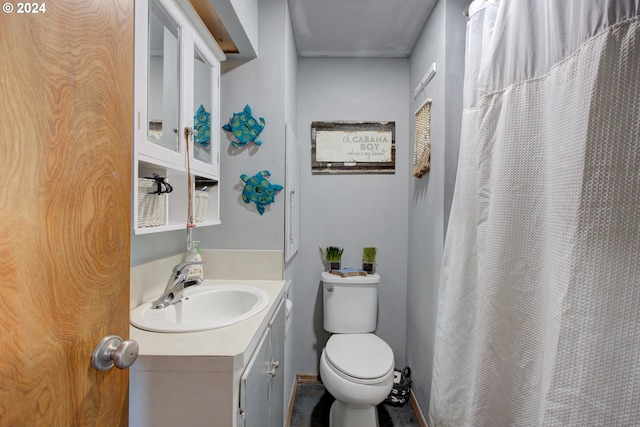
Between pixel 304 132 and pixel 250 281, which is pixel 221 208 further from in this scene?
pixel 304 132

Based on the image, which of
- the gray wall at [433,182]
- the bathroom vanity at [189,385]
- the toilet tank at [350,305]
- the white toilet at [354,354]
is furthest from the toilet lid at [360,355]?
the bathroom vanity at [189,385]

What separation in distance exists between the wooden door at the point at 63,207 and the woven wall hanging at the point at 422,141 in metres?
1.49

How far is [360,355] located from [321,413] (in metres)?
0.59

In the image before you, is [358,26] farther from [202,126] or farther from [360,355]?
[360,355]

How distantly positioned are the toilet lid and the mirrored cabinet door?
130cm

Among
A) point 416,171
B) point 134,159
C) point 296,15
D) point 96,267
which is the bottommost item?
point 96,267

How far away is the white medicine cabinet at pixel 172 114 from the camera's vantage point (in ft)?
2.84

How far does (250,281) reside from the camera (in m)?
1.58

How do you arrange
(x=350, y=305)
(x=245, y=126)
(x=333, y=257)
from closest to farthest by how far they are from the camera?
1. (x=245, y=126)
2. (x=350, y=305)
3. (x=333, y=257)

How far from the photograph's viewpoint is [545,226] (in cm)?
82

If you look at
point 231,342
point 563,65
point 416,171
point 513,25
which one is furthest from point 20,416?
point 416,171

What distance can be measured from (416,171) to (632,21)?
132 centimetres

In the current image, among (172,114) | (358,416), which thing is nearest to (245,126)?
(172,114)

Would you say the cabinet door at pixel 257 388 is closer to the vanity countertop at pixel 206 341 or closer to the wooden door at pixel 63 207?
the vanity countertop at pixel 206 341
